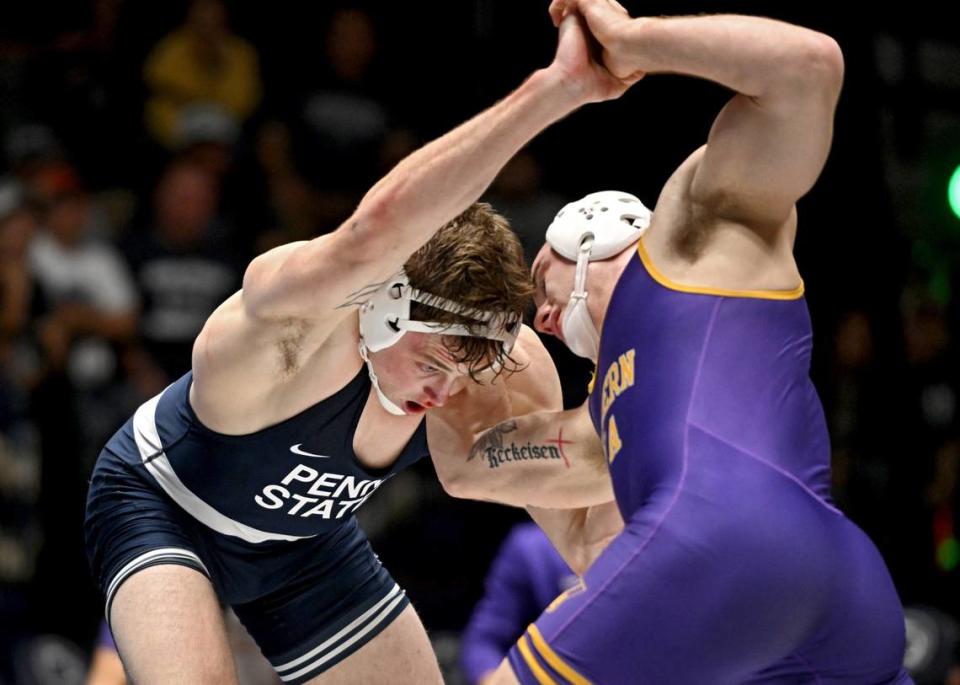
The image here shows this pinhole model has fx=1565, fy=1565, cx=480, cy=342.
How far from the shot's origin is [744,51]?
339 centimetres

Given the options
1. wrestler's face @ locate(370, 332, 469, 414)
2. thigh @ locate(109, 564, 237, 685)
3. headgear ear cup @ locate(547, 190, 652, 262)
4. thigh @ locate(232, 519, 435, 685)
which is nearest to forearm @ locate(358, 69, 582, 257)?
headgear ear cup @ locate(547, 190, 652, 262)

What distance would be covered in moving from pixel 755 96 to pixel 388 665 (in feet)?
7.40

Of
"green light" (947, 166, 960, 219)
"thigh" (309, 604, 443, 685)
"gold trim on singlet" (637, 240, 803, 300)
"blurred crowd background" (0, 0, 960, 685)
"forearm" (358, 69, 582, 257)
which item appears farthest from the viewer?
"green light" (947, 166, 960, 219)

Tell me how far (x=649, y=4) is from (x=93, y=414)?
3889 millimetres

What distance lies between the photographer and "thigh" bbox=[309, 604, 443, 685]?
15.8 feet

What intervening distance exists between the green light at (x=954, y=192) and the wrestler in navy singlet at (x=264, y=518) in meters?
6.25

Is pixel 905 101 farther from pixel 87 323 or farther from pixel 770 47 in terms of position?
pixel 770 47

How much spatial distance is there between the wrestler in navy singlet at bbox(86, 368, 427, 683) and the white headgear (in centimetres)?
67

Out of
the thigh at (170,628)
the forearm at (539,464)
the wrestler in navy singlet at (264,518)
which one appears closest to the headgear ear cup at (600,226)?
the forearm at (539,464)

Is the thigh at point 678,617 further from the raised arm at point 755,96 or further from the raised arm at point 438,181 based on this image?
the raised arm at point 438,181

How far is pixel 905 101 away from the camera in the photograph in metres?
10.5

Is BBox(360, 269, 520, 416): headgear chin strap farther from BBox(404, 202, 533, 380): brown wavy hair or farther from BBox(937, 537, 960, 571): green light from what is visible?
BBox(937, 537, 960, 571): green light

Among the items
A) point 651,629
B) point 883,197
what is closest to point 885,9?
point 883,197

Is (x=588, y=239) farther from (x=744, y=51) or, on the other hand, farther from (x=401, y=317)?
(x=744, y=51)
